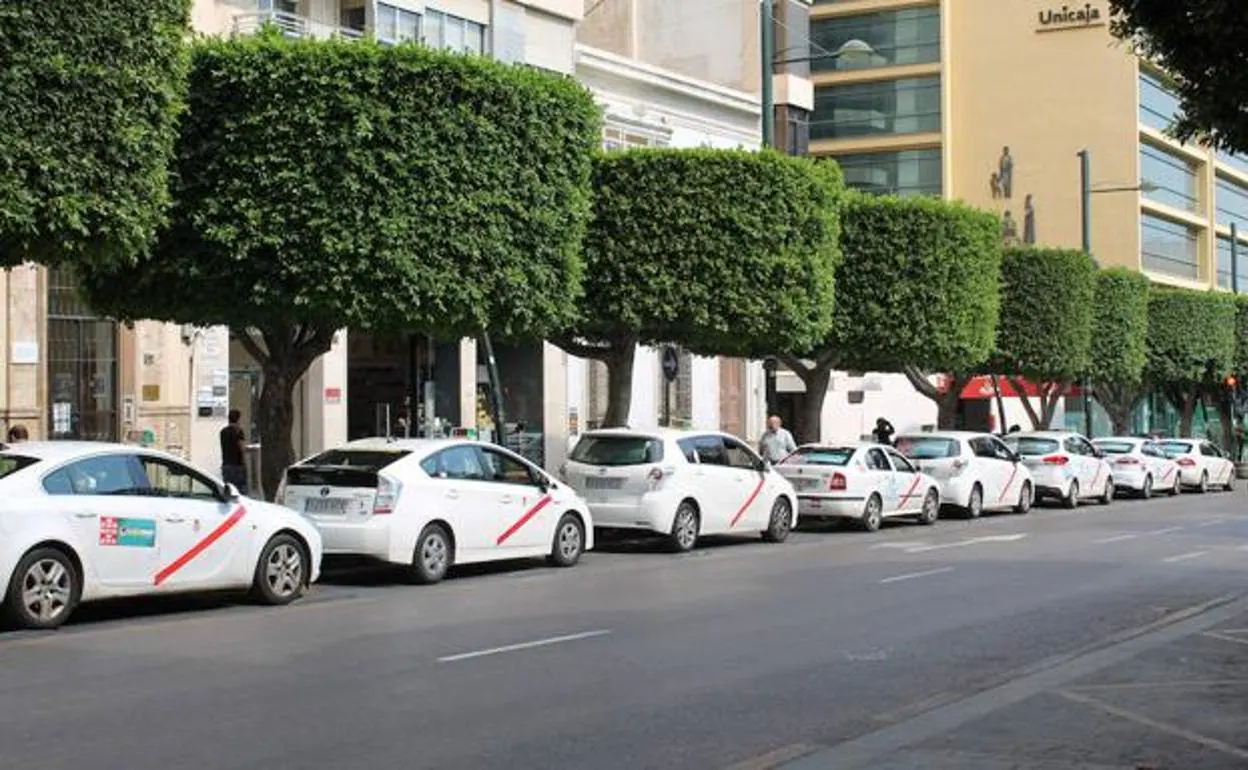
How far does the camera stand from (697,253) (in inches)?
918

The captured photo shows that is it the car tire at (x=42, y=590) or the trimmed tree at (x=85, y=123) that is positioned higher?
the trimmed tree at (x=85, y=123)

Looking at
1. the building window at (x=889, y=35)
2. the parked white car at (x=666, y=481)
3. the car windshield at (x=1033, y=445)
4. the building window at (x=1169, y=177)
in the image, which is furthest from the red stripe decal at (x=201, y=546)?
the building window at (x=1169, y=177)

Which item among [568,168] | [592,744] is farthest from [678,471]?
[592,744]

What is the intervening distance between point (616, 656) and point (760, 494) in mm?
10685

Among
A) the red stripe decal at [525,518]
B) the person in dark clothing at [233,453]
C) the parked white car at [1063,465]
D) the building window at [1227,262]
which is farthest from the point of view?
the building window at [1227,262]

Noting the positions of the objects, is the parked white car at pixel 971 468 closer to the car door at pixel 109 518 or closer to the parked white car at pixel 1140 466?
the parked white car at pixel 1140 466

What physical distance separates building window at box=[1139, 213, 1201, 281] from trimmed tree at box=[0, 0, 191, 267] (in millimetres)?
53244

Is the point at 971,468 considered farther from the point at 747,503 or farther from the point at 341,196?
the point at 341,196

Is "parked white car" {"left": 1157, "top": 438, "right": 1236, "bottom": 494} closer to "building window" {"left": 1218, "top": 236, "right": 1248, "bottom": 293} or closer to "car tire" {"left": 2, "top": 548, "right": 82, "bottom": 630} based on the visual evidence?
"car tire" {"left": 2, "top": 548, "right": 82, "bottom": 630}

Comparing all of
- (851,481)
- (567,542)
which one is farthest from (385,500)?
(851,481)

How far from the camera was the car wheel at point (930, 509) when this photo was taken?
2608 cm

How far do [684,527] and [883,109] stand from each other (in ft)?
156

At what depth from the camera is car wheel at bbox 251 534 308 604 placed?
13742mm

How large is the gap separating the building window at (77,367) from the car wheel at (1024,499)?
17018 millimetres
